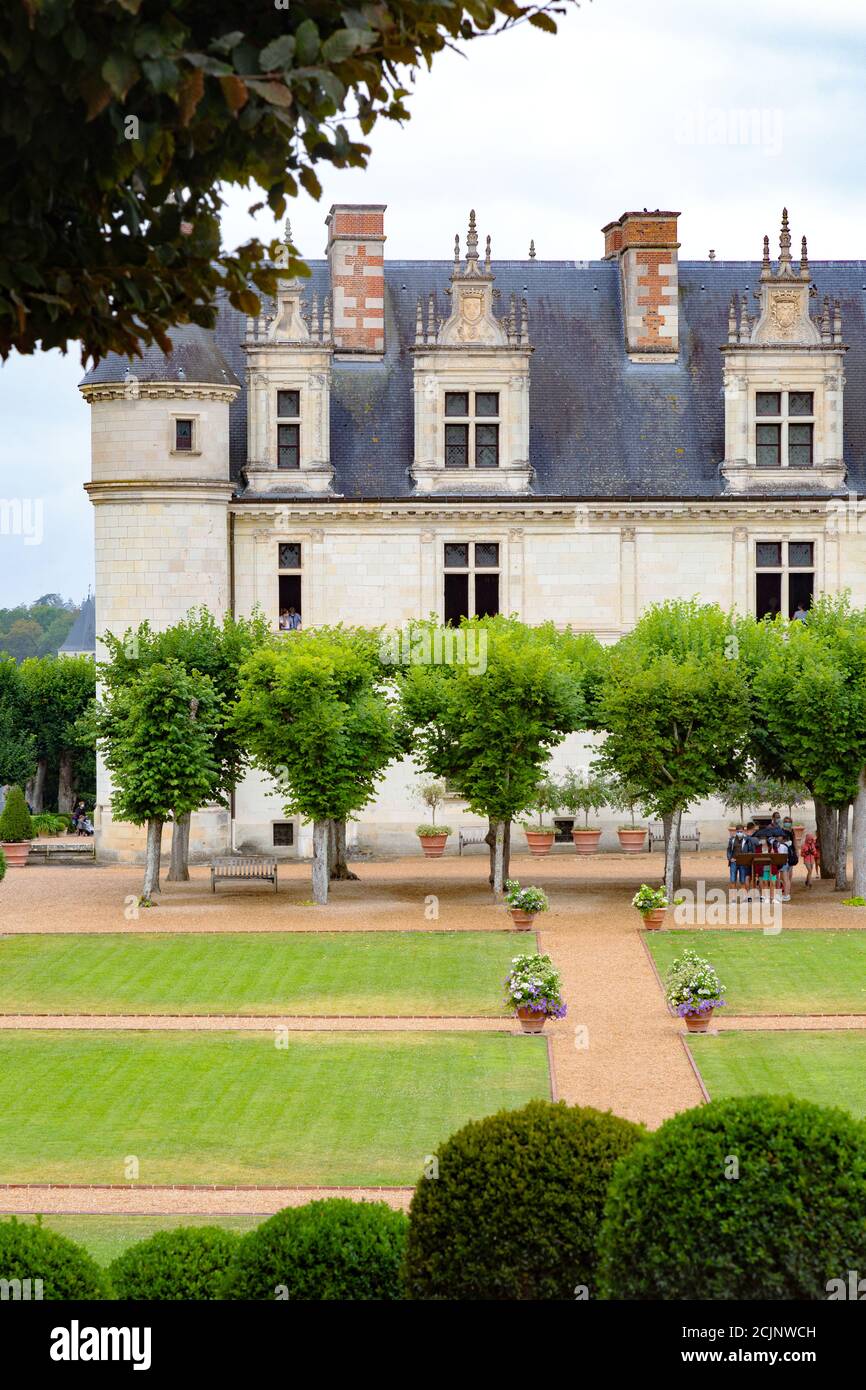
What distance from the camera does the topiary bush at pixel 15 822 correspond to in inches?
2003

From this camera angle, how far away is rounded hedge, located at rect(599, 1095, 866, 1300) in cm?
1019

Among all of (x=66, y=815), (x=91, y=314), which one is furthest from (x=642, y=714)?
(x=91, y=314)

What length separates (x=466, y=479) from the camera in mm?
52156

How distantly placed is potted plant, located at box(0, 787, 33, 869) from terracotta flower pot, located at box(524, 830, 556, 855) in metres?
13.1

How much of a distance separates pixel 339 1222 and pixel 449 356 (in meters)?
41.0

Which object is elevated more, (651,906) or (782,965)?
(651,906)

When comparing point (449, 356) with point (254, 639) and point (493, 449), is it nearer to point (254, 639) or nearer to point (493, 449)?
point (493, 449)

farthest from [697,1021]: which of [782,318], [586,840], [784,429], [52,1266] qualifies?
[782,318]

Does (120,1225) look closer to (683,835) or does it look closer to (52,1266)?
(52,1266)

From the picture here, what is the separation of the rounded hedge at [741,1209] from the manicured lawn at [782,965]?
66.7 feet

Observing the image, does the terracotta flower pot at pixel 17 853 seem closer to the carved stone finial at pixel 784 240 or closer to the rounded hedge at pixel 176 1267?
the carved stone finial at pixel 784 240

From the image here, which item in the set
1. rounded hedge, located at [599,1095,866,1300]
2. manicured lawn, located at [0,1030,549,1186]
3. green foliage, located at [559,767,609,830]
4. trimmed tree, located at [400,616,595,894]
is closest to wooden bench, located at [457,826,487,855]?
green foliage, located at [559,767,609,830]

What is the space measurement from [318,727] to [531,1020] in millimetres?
12993
